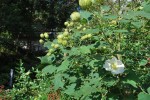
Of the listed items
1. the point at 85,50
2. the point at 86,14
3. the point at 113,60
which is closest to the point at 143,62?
the point at 113,60

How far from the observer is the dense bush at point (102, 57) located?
1947mm

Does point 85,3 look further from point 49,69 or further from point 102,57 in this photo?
point 49,69

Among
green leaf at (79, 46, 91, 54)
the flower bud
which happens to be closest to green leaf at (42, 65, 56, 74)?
green leaf at (79, 46, 91, 54)

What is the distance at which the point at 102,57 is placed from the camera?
6.64 ft

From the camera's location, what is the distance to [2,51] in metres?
17.8

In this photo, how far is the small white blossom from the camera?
1.93m

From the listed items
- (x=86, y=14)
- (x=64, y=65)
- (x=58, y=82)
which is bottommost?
(x=58, y=82)

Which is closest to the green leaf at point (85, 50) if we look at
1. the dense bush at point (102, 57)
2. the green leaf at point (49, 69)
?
the dense bush at point (102, 57)

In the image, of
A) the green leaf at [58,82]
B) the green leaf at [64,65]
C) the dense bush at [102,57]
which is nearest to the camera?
the dense bush at [102,57]

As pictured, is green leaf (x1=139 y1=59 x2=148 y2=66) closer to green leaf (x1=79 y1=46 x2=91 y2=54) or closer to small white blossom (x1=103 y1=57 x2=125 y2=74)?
small white blossom (x1=103 y1=57 x2=125 y2=74)

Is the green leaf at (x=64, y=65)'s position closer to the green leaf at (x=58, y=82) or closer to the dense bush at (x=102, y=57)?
the dense bush at (x=102, y=57)

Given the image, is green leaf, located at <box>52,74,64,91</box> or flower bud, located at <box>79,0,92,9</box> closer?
flower bud, located at <box>79,0,92,9</box>

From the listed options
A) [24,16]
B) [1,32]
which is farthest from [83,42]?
[24,16]

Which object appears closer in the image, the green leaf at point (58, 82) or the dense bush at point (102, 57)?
the dense bush at point (102, 57)
